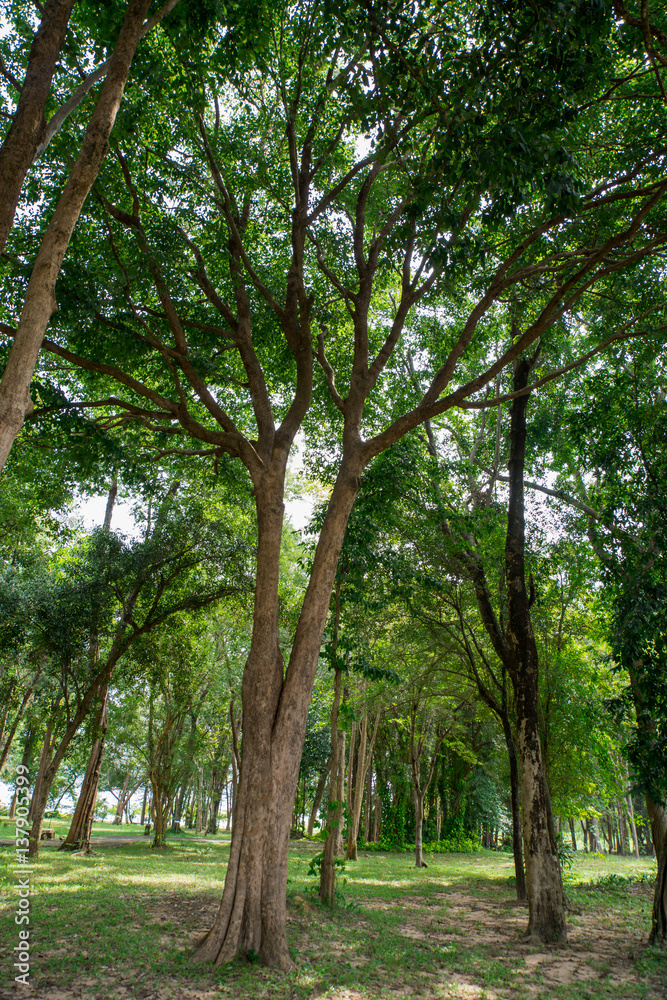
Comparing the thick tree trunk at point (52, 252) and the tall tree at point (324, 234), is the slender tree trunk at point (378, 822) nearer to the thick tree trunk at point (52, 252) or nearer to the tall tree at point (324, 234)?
the tall tree at point (324, 234)

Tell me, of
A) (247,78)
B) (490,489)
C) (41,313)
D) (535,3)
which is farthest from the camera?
(490,489)

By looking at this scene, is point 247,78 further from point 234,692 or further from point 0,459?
point 234,692

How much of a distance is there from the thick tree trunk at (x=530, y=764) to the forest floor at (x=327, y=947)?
0.39 meters

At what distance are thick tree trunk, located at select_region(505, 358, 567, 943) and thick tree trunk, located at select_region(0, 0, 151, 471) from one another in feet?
24.9

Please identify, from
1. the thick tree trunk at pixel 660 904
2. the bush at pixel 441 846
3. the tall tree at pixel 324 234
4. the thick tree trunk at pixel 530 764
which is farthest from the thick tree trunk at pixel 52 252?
the bush at pixel 441 846

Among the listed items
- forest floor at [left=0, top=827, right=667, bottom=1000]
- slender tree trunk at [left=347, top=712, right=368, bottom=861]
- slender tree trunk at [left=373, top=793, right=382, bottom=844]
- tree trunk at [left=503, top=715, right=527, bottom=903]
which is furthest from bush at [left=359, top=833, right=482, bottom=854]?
forest floor at [left=0, top=827, right=667, bottom=1000]

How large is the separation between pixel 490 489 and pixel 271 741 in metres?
7.92

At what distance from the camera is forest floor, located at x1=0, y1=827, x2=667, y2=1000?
16.9 ft

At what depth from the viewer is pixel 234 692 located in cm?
2017

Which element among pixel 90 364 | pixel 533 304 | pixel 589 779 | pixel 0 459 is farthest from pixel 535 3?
pixel 589 779

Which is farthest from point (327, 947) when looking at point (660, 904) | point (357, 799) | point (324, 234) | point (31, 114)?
point (357, 799)

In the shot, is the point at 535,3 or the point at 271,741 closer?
the point at 535,3

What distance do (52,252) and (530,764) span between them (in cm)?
828

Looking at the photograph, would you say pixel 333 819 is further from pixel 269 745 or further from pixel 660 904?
pixel 660 904
